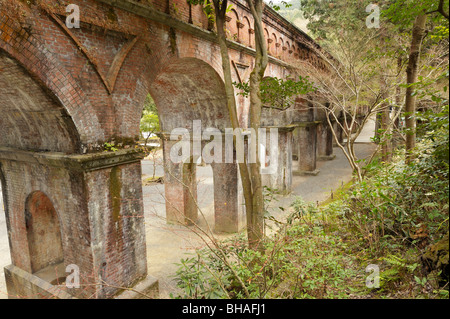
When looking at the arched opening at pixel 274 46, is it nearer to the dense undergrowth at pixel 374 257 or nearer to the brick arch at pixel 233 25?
the brick arch at pixel 233 25

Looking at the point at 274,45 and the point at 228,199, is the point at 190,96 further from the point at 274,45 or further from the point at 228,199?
the point at 274,45

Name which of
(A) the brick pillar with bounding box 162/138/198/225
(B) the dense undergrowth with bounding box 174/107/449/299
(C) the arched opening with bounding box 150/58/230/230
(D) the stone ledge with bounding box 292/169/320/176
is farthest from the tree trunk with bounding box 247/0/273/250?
(D) the stone ledge with bounding box 292/169/320/176

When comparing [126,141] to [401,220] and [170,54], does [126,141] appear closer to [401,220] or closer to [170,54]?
[170,54]

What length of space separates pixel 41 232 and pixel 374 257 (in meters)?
7.09

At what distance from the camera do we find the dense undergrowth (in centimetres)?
374

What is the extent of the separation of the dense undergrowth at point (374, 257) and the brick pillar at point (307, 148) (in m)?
11.4

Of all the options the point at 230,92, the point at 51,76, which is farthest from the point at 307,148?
the point at 51,76

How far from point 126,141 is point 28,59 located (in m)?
2.08

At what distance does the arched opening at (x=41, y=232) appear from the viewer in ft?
21.2

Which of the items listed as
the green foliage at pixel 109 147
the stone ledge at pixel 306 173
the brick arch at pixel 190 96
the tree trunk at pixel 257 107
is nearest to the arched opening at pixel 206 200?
the brick arch at pixel 190 96

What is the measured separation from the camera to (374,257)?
4688mm

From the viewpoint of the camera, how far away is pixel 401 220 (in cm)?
464

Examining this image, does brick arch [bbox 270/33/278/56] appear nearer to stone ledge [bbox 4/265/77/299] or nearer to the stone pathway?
the stone pathway

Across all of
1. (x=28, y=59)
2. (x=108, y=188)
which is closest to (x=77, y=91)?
(x=28, y=59)
